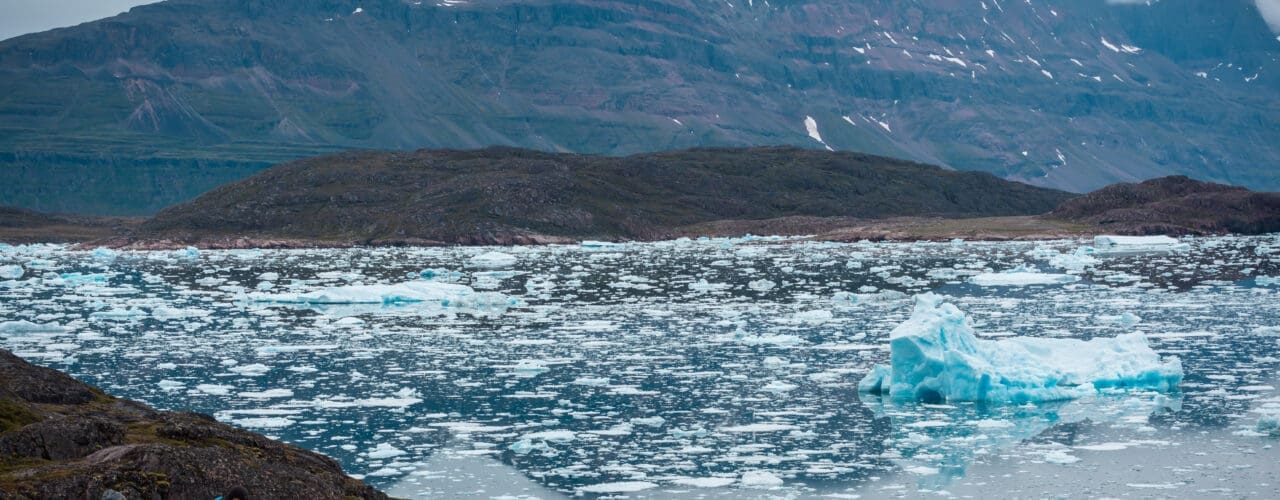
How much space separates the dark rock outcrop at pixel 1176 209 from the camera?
432 feet

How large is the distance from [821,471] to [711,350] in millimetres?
14706

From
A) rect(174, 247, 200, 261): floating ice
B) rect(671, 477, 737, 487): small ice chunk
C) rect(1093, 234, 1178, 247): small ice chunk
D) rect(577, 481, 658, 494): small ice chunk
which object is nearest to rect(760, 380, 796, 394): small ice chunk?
rect(671, 477, 737, 487): small ice chunk

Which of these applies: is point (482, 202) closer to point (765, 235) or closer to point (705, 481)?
point (765, 235)

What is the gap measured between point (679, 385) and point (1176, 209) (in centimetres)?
12407

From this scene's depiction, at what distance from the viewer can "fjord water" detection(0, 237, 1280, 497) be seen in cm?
1848

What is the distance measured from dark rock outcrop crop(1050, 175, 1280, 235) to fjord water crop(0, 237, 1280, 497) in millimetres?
77024

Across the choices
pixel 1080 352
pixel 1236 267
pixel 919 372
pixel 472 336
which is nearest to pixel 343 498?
pixel 919 372

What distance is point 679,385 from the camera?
26859 millimetres

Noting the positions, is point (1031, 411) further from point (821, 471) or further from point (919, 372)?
point (821, 471)

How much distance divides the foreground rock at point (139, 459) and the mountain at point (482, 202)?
414 ft

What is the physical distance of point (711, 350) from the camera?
3319cm

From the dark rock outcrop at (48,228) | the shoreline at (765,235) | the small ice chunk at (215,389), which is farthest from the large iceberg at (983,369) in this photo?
the dark rock outcrop at (48,228)

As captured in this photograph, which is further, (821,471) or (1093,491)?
(821,471)

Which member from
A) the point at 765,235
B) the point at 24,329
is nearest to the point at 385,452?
the point at 24,329
